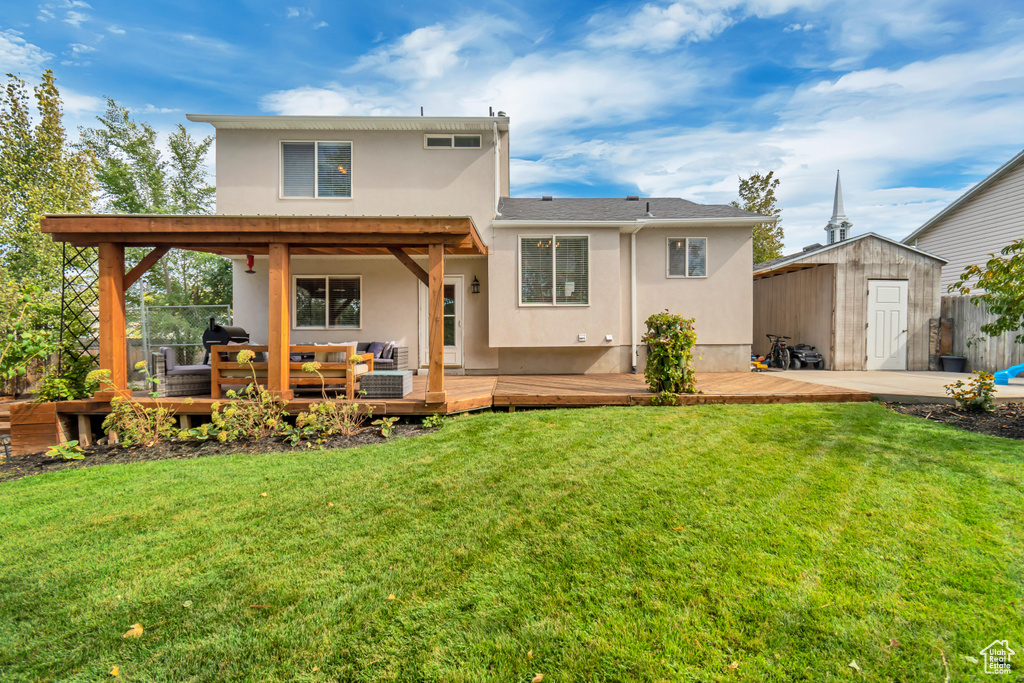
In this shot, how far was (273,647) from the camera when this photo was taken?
7.02ft

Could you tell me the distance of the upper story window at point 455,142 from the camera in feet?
31.6

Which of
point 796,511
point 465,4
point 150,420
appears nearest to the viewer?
point 796,511

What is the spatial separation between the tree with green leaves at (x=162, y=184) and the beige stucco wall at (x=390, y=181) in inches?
636

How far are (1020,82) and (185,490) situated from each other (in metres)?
19.6

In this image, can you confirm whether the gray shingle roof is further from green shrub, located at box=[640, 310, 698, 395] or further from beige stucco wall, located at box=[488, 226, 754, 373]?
green shrub, located at box=[640, 310, 698, 395]

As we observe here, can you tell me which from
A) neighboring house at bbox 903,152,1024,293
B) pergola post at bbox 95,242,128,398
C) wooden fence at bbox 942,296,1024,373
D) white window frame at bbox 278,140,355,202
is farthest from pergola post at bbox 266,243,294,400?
neighboring house at bbox 903,152,1024,293

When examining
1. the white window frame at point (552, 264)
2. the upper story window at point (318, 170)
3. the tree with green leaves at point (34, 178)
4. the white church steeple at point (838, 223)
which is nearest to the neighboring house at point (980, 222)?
the white church steeple at point (838, 223)

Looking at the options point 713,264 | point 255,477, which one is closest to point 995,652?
point 255,477

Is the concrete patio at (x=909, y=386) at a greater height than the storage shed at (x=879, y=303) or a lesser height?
lesser

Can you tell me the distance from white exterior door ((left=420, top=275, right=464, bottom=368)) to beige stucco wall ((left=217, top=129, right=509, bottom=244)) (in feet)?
4.36

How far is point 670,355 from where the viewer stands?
22.5ft

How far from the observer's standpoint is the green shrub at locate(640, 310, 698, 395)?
6852 mm

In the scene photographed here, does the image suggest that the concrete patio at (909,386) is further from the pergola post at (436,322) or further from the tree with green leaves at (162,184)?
the tree with green leaves at (162,184)

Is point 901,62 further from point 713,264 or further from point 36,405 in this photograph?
point 36,405
